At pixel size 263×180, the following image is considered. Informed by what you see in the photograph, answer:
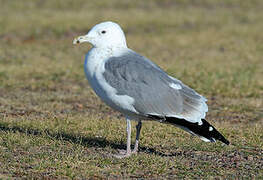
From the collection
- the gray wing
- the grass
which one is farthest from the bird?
the grass

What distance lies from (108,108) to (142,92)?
149 inches

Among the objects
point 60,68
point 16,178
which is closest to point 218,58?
point 60,68

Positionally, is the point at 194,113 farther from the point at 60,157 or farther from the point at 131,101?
the point at 60,157

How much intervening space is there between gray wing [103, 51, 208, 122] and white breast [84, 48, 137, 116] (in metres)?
0.05

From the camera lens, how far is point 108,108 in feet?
32.6

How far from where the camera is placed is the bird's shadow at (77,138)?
6945 mm

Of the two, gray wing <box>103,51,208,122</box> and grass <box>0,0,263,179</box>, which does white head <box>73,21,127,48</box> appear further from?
grass <box>0,0,263,179</box>

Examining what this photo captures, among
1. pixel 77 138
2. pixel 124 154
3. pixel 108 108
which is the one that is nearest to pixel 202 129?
pixel 124 154

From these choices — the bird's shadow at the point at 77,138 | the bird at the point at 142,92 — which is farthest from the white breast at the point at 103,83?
the bird's shadow at the point at 77,138

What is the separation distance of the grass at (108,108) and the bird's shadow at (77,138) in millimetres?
17

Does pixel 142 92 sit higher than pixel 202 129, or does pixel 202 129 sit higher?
pixel 142 92

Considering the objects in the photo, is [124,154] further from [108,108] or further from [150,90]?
[108,108]

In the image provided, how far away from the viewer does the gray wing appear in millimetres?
6152

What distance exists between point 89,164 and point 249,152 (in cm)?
210
